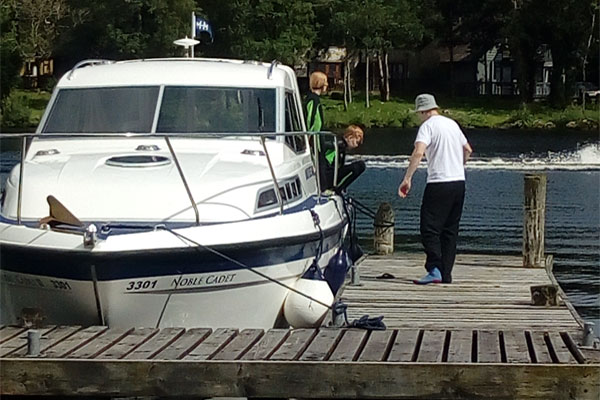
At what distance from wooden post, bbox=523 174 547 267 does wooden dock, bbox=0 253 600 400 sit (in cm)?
515

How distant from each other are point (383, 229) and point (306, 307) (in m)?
5.76

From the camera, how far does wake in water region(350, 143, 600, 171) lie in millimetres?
34875

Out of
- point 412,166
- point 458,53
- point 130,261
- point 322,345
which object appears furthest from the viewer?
point 458,53

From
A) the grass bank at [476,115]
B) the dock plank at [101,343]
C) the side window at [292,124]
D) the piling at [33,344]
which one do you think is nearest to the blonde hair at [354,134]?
the side window at [292,124]

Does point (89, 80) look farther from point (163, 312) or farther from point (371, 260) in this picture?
point (371, 260)

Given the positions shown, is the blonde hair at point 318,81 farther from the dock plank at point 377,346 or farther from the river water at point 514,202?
the river water at point 514,202

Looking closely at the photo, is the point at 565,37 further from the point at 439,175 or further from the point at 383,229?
the point at 439,175

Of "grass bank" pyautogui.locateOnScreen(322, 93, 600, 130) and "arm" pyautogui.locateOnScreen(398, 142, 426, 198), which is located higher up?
"arm" pyautogui.locateOnScreen(398, 142, 426, 198)

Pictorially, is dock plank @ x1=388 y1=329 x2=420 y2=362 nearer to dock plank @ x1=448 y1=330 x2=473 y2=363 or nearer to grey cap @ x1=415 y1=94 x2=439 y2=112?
dock plank @ x1=448 y1=330 x2=473 y2=363

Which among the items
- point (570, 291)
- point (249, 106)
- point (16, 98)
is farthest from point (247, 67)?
point (16, 98)

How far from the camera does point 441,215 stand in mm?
11477

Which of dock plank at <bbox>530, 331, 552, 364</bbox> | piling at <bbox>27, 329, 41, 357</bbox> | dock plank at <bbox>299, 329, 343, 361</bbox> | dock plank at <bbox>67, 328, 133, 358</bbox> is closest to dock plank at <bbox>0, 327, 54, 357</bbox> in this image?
piling at <bbox>27, 329, 41, 357</bbox>

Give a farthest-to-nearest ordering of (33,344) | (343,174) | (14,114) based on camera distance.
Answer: (14,114) → (343,174) → (33,344)

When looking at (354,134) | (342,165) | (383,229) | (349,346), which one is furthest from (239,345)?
(383,229)
